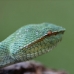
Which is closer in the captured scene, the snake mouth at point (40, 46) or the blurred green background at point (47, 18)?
the snake mouth at point (40, 46)

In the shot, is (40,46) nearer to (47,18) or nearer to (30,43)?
(30,43)

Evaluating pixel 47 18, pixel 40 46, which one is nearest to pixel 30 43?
pixel 40 46

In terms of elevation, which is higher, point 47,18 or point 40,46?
point 47,18

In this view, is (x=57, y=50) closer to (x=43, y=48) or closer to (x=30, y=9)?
(x=30, y=9)

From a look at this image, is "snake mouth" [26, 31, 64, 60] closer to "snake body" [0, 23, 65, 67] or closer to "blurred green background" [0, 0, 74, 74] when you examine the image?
"snake body" [0, 23, 65, 67]

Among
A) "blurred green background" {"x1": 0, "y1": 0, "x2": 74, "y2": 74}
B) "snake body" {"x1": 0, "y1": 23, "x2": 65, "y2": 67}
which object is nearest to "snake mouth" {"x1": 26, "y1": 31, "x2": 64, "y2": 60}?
"snake body" {"x1": 0, "y1": 23, "x2": 65, "y2": 67}

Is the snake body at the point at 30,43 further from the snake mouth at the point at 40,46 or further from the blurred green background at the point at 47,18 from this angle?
the blurred green background at the point at 47,18

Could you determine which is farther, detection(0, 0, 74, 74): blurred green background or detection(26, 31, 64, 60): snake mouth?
detection(0, 0, 74, 74): blurred green background

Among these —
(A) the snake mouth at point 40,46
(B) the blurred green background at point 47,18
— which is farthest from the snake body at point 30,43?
(B) the blurred green background at point 47,18
